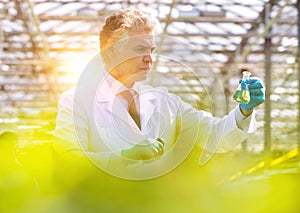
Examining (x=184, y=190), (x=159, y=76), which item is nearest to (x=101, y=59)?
(x=159, y=76)

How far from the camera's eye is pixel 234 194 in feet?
5.17

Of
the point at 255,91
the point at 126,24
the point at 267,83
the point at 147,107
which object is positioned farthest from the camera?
the point at 267,83

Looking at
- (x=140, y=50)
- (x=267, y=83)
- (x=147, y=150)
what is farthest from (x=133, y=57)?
(x=267, y=83)

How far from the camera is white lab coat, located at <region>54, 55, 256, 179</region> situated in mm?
2305

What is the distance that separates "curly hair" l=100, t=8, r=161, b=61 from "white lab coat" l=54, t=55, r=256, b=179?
15 cm

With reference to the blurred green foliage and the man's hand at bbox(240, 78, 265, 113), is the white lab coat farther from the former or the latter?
the blurred green foliage

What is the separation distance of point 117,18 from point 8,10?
33.4 ft

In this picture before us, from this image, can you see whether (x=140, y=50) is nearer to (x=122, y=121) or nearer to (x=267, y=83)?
(x=122, y=121)

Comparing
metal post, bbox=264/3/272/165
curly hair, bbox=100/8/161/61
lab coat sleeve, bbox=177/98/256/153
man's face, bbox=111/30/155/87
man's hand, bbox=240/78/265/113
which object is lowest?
metal post, bbox=264/3/272/165

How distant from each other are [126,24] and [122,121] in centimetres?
40

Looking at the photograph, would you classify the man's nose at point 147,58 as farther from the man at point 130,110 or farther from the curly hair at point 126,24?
the curly hair at point 126,24

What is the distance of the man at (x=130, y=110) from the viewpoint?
2.30 m

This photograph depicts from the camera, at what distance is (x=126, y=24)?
8.24ft

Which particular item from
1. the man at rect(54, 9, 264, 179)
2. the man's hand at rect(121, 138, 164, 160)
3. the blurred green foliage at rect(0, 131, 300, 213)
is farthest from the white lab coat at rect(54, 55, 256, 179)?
the blurred green foliage at rect(0, 131, 300, 213)
